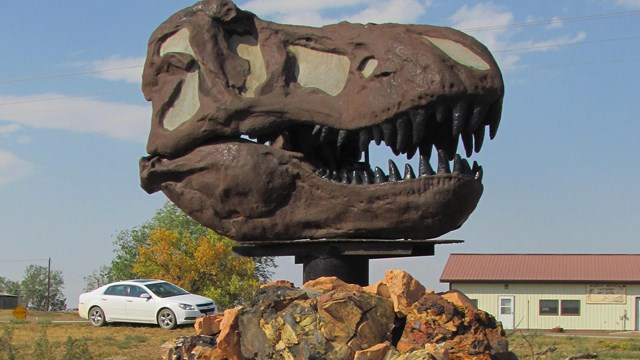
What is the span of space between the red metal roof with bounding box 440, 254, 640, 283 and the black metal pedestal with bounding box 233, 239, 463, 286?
2917 cm

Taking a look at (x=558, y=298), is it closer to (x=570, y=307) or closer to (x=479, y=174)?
(x=570, y=307)

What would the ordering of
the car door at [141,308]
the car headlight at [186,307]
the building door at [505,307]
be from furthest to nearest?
the building door at [505,307], the car door at [141,308], the car headlight at [186,307]

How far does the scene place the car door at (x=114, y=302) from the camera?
17469 mm

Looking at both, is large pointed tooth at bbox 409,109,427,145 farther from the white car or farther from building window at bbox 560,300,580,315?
building window at bbox 560,300,580,315

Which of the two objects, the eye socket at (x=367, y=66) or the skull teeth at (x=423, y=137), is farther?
the eye socket at (x=367, y=66)

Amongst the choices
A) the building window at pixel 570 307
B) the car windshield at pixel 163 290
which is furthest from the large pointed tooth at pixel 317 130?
the building window at pixel 570 307

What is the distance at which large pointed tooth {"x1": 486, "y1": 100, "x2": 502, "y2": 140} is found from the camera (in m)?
6.95

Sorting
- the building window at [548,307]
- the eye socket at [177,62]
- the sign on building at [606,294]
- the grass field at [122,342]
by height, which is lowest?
the grass field at [122,342]

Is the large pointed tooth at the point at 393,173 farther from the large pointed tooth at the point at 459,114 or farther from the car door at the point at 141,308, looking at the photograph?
the car door at the point at 141,308

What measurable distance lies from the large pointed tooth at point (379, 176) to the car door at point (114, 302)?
1115 centimetres

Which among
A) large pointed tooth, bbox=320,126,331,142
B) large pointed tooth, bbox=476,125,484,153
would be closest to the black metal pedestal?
large pointed tooth, bbox=320,126,331,142

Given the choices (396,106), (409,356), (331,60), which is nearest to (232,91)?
(331,60)

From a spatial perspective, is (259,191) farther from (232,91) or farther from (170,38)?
(170,38)

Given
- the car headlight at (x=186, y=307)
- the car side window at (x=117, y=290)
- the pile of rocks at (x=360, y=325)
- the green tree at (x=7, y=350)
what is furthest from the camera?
the car side window at (x=117, y=290)
